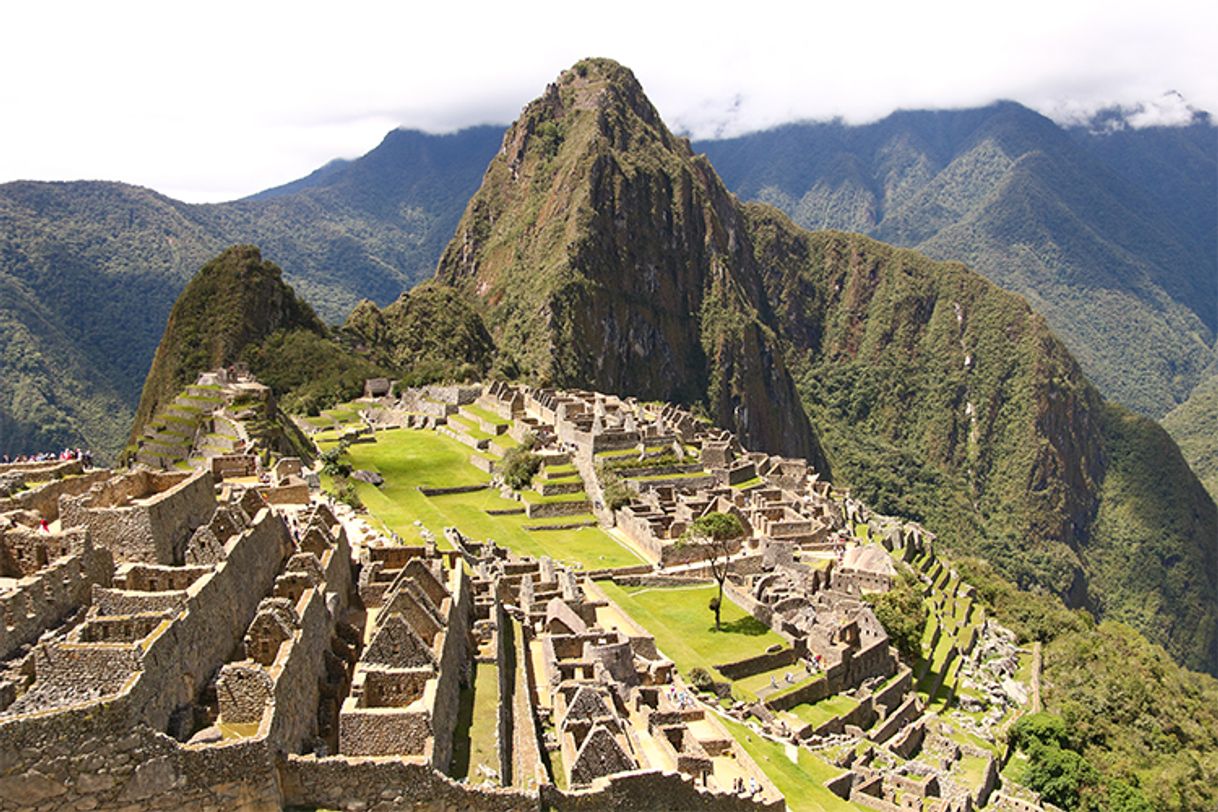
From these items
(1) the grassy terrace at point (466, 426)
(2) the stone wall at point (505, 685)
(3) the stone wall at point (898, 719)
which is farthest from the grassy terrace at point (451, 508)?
(3) the stone wall at point (898, 719)

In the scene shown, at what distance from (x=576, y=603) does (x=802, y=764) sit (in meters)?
8.24

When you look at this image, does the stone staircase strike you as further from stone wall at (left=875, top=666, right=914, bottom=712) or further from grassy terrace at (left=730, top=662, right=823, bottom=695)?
stone wall at (left=875, top=666, right=914, bottom=712)

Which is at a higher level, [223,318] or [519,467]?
[223,318]

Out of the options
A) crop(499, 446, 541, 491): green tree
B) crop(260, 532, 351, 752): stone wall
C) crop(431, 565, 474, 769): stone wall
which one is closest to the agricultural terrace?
crop(431, 565, 474, 769): stone wall

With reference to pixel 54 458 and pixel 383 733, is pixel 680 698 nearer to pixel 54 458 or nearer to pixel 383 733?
pixel 383 733

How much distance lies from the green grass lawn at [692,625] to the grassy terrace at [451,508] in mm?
3794

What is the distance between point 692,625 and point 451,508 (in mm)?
18782

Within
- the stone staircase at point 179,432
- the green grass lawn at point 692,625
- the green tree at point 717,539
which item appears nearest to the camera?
the green grass lawn at point 692,625

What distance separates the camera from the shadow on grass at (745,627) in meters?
38.2

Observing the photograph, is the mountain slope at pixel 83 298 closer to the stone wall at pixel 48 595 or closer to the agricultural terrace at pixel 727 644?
the agricultural terrace at pixel 727 644

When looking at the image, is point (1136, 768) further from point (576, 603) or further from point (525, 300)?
point (525, 300)

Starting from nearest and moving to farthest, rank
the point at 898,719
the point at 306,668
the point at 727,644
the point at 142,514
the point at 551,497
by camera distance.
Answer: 1. the point at 306,668
2. the point at 142,514
3. the point at 898,719
4. the point at 727,644
5. the point at 551,497

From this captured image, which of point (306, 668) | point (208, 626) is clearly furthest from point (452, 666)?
point (208, 626)

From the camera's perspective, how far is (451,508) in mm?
52812
